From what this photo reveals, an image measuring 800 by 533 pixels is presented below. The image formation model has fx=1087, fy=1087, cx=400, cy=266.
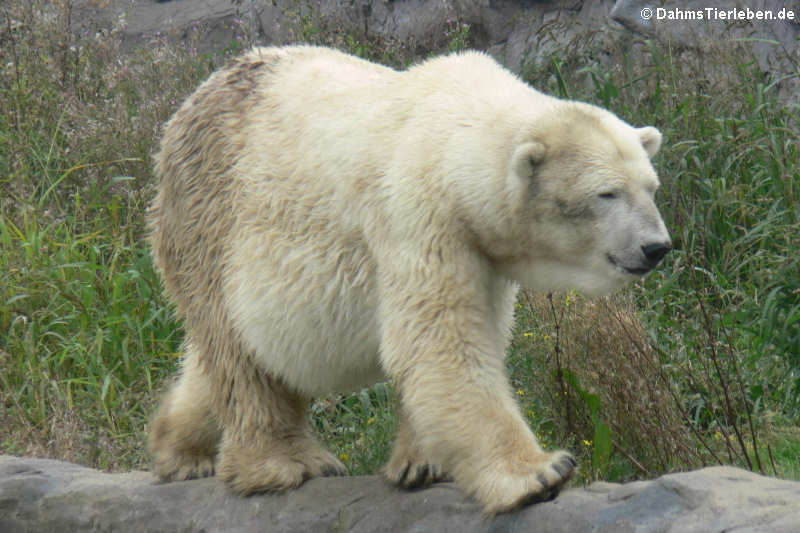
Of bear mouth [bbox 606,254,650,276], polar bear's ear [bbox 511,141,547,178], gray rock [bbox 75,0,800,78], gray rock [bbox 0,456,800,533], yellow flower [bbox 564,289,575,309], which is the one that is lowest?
gray rock [bbox 0,456,800,533]

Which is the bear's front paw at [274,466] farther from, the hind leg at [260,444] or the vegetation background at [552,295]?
the vegetation background at [552,295]

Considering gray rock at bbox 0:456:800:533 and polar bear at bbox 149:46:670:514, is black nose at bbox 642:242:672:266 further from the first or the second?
gray rock at bbox 0:456:800:533

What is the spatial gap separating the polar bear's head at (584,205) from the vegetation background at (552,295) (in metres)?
0.93

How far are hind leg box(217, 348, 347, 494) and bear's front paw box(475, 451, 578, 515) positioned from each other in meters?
1.00

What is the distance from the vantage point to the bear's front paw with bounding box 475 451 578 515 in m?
3.05

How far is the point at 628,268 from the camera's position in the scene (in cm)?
320

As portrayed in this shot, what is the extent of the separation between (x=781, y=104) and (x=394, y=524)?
14.2ft

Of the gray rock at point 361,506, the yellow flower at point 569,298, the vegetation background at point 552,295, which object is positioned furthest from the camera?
the yellow flower at point 569,298

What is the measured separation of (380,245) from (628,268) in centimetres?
77

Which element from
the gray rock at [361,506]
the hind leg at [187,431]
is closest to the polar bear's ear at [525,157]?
the gray rock at [361,506]

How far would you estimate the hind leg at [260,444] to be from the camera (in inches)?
153

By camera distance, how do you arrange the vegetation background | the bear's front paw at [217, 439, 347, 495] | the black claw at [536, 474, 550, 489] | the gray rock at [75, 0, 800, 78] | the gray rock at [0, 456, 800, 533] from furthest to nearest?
the gray rock at [75, 0, 800, 78], the vegetation background, the bear's front paw at [217, 439, 347, 495], the black claw at [536, 474, 550, 489], the gray rock at [0, 456, 800, 533]

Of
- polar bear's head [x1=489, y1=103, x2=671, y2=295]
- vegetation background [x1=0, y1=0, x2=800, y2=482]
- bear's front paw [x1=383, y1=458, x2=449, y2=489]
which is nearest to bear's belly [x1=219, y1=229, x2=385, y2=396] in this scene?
bear's front paw [x1=383, y1=458, x2=449, y2=489]

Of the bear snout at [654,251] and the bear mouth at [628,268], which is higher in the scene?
the bear snout at [654,251]
